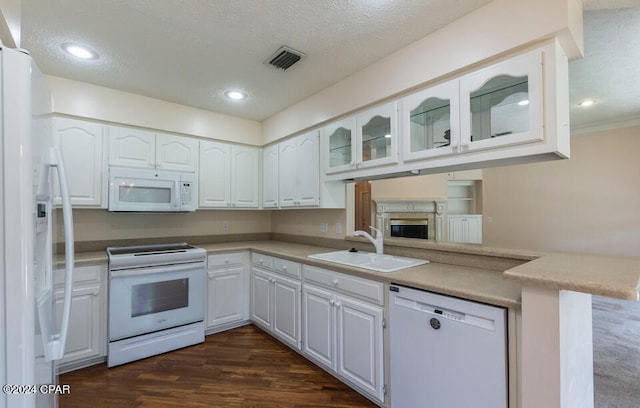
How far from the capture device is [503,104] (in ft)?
5.29

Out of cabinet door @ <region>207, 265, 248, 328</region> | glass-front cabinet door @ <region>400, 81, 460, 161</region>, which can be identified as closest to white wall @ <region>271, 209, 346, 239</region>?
cabinet door @ <region>207, 265, 248, 328</region>

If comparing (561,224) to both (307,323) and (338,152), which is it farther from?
(307,323)

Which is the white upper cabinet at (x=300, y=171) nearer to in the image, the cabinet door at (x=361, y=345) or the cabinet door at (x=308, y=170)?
the cabinet door at (x=308, y=170)

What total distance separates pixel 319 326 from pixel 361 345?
1.43ft

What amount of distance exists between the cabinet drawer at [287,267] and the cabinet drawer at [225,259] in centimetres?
54

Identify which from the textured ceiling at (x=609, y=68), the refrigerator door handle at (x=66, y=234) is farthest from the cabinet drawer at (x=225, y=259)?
the textured ceiling at (x=609, y=68)

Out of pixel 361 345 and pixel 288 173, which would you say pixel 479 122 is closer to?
pixel 361 345

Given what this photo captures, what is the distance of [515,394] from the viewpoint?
4.00ft

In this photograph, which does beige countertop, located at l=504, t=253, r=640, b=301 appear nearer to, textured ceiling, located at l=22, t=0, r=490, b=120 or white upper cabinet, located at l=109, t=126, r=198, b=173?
textured ceiling, located at l=22, t=0, r=490, b=120

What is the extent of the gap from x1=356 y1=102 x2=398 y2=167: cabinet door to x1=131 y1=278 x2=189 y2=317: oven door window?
6.60 feet

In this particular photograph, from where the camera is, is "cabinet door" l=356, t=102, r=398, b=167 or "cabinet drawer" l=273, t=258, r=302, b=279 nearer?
"cabinet door" l=356, t=102, r=398, b=167

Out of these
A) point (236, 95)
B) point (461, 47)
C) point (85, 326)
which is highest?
point (236, 95)

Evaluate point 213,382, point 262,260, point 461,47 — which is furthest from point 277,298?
point 461,47

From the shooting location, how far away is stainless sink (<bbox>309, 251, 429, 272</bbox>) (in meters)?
2.07
